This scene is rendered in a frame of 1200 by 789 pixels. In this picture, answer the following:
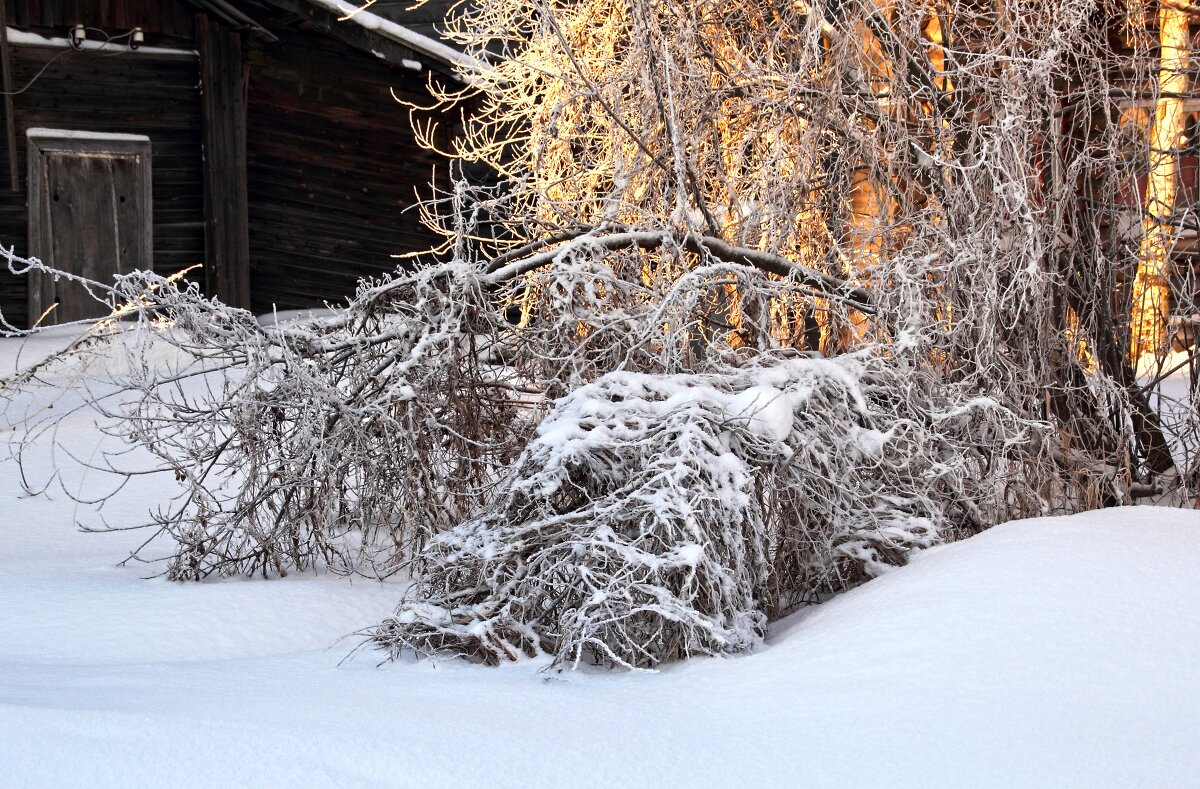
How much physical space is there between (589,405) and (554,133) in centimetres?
299

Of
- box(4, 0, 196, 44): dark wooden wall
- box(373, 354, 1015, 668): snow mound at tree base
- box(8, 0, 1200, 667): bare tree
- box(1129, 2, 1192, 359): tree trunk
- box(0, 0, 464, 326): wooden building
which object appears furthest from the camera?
box(0, 0, 464, 326): wooden building

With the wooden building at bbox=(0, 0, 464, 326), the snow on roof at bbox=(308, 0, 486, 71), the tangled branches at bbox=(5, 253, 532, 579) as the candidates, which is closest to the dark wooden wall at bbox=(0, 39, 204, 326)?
the wooden building at bbox=(0, 0, 464, 326)

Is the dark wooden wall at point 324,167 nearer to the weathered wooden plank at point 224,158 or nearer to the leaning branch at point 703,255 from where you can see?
the weathered wooden plank at point 224,158

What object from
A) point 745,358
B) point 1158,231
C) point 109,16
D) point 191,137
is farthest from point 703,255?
point 109,16

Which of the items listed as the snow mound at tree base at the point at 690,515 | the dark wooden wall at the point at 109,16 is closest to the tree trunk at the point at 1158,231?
the snow mound at tree base at the point at 690,515

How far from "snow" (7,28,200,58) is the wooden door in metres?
0.87

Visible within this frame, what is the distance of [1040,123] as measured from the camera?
18.8 feet

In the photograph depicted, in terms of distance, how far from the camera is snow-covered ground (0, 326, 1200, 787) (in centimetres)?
288

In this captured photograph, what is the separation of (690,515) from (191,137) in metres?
10.7

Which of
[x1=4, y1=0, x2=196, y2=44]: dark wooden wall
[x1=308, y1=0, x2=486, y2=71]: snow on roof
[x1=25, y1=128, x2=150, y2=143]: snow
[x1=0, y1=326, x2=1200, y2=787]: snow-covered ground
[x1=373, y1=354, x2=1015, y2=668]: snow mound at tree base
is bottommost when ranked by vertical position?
[x1=0, y1=326, x2=1200, y2=787]: snow-covered ground

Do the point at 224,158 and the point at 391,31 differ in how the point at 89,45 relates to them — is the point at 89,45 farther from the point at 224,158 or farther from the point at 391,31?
the point at 391,31

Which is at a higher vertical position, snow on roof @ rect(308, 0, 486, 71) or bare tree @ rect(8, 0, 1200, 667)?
snow on roof @ rect(308, 0, 486, 71)

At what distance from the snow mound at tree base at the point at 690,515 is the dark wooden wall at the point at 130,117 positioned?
31.9 ft

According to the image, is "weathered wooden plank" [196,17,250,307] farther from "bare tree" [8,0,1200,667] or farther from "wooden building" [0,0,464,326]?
"bare tree" [8,0,1200,667]
